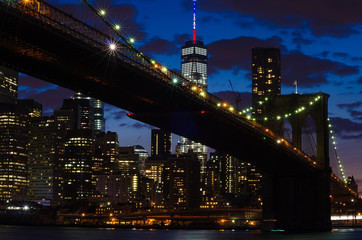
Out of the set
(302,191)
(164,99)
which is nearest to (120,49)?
(164,99)

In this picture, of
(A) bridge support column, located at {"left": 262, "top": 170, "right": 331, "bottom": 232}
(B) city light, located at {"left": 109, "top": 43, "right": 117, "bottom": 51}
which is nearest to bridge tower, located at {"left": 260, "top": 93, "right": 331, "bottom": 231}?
(A) bridge support column, located at {"left": 262, "top": 170, "right": 331, "bottom": 232}

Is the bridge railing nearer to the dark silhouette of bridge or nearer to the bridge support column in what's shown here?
the dark silhouette of bridge

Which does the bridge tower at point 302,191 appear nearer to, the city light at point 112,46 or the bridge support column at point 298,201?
the bridge support column at point 298,201

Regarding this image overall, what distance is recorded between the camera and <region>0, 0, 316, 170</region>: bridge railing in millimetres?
35000

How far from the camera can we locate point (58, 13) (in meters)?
36.6

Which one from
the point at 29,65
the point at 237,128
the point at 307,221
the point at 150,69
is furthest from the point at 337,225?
the point at 29,65

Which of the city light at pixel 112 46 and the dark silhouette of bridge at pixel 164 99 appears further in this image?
the city light at pixel 112 46

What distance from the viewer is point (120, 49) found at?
42.4 metres

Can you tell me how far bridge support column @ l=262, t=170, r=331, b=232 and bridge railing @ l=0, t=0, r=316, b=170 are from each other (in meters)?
12.7

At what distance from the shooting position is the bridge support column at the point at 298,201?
7169cm

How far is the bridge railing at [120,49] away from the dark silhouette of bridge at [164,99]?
0.19ft

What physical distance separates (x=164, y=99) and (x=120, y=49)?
376 inches

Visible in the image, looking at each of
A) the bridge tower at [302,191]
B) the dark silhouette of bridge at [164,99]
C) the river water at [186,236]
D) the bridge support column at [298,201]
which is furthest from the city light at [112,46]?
the bridge support column at [298,201]

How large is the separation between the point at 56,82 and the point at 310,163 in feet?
113
